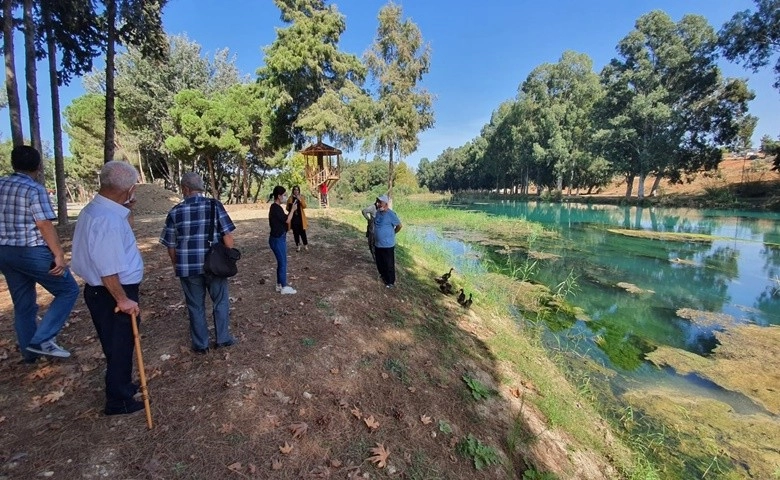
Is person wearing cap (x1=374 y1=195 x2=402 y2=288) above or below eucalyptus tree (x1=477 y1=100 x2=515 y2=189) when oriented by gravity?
below

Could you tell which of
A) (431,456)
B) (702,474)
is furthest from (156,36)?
(702,474)

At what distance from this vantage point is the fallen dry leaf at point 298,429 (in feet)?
9.86

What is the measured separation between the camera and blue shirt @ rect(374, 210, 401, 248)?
6.40 metres

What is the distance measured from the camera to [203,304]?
3688mm

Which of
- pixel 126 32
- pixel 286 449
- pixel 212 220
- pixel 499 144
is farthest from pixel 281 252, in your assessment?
pixel 499 144

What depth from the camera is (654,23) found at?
32688mm

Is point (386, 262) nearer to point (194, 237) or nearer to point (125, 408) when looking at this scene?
point (194, 237)

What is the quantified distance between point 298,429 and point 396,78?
1031 inches

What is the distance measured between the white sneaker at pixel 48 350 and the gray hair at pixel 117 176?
6.42ft

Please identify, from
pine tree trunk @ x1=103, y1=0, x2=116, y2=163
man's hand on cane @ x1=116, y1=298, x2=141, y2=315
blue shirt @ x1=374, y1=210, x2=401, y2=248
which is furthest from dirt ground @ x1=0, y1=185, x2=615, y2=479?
pine tree trunk @ x1=103, y1=0, x2=116, y2=163

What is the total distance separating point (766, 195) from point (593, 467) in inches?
1615

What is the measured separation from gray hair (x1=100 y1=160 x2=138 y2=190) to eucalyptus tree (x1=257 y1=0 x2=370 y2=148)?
21.8 meters

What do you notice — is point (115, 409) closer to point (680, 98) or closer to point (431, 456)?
point (431, 456)

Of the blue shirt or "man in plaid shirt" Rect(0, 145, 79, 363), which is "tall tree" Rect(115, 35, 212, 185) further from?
"man in plaid shirt" Rect(0, 145, 79, 363)
